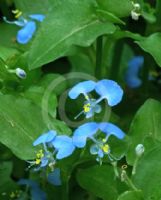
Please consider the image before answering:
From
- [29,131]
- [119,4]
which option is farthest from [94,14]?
[29,131]

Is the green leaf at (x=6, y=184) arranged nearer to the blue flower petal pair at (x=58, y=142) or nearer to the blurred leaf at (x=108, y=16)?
the blue flower petal pair at (x=58, y=142)

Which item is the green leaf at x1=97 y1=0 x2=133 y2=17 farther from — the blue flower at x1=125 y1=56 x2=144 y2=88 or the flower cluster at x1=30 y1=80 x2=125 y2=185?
the blue flower at x1=125 y1=56 x2=144 y2=88

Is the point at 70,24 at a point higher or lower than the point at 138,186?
higher

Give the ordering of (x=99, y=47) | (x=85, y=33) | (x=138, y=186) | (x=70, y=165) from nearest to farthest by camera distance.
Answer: (x=138, y=186) < (x=70, y=165) < (x=85, y=33) < (x=99, y=47)

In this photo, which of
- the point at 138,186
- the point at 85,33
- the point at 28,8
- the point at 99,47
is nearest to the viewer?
the point at 138,186

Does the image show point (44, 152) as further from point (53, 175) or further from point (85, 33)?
point (85, 33)

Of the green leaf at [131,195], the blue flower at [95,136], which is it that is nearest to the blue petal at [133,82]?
the blue flower at [95,136]
